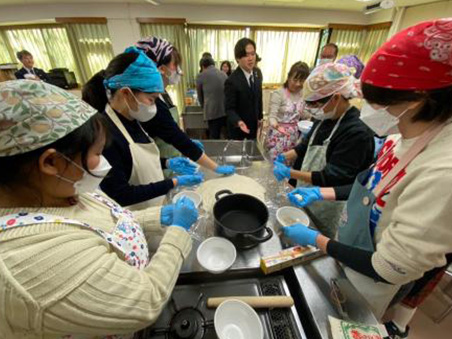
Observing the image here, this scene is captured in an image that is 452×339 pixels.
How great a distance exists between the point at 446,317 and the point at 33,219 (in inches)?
88.6

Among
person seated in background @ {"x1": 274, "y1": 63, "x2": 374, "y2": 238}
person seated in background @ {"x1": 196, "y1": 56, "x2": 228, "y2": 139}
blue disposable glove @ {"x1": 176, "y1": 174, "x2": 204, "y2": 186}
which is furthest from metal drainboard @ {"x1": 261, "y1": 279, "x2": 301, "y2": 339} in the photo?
person seated in background @ {"x1": 196, "y1": 56, "x2": 228, "y2": 139}

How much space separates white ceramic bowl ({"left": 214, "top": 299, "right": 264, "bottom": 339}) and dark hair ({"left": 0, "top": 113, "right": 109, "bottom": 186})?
506 mm

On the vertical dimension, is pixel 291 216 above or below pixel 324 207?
above

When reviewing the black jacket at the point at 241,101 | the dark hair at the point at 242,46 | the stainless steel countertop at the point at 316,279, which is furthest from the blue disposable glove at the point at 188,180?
the dark hair at the point at 242,46

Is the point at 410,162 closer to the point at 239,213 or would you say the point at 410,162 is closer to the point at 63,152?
the point at 239,213

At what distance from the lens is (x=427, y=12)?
3613mm

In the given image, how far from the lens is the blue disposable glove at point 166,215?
0.79 meters

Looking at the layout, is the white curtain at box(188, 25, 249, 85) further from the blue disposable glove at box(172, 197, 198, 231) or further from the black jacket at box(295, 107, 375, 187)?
the blue disposable glove at box(172, 197, 198, 231)

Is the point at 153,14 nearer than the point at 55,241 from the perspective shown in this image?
No

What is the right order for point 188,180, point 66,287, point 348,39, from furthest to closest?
point 348,39
point 188,180
point 66,287

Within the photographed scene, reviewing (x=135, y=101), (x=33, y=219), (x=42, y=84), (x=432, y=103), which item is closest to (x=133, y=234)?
(x=33, y=219)

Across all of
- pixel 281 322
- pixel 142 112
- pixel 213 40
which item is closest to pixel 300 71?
pixel 142 112

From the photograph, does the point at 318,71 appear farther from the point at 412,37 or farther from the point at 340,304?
the point at 340,304

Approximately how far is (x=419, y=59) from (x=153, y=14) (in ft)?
17.5
